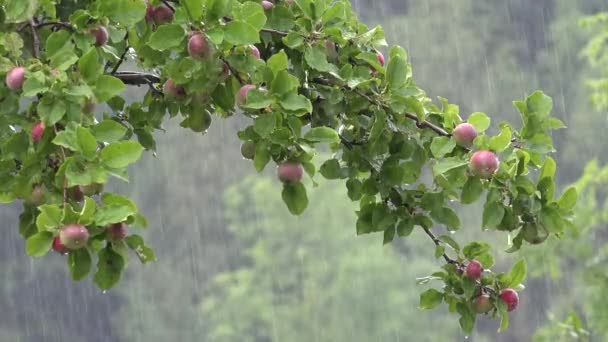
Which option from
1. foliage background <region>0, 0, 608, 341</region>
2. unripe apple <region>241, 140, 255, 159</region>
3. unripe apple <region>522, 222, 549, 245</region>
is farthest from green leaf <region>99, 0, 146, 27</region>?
foliage background <region>0, 0, 608, 341</region>

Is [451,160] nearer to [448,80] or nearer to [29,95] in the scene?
[29,95]

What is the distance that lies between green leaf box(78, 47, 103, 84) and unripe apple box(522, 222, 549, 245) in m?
0.60

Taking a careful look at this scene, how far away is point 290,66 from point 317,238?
62.9ft

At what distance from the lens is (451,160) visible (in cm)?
161

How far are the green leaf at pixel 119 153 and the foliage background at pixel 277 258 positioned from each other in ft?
55.1

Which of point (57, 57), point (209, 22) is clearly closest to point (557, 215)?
point (209, 22)

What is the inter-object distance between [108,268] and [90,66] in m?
0.24

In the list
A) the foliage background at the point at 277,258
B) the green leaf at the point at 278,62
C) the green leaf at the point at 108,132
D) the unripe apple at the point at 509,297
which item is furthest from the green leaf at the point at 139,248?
the foliage background at the point at 277,258

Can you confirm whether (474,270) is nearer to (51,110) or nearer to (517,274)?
(517,274)

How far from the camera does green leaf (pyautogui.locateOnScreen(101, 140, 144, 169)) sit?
136 cm

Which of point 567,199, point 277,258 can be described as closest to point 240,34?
point 567,199

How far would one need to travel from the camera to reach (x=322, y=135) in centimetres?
156

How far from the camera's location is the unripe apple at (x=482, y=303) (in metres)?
1.78

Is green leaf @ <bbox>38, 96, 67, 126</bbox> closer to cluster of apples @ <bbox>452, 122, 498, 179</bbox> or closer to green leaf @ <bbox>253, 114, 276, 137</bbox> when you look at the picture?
green leaf @ <bbox>253, 114, 276, 137</bbox>
